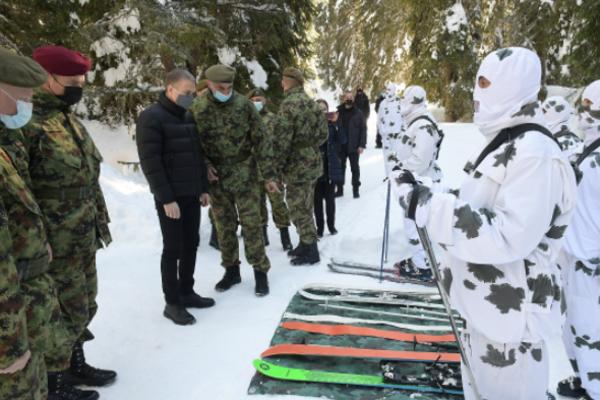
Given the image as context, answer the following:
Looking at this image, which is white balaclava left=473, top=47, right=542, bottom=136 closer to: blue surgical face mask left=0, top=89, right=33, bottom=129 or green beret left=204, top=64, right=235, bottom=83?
blue surgical face mask left=0, top=89, right=33, bottom=129

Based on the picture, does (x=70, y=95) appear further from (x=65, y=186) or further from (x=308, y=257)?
(x=308, y=257)

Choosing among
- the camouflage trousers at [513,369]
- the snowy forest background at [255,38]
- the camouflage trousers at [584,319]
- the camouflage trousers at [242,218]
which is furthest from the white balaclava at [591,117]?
the snowy forest background at [255,38]

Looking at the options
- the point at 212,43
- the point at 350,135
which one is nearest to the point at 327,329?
the point at 350,135

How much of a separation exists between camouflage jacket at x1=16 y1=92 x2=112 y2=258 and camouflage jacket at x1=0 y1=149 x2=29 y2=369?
913 millimetres

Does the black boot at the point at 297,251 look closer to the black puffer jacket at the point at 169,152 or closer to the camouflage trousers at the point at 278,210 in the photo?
the camouflage trousers at the point at 278,210

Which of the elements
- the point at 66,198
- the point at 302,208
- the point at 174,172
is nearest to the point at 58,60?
the point at 66,198

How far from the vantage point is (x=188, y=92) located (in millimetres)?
3596

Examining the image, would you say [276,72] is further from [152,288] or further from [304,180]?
[152,288]

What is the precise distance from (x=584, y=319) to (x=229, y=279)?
10.5 ft

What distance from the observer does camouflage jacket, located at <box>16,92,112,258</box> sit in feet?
8.13

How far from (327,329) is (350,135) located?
563 centimetres

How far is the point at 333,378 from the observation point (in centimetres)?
289

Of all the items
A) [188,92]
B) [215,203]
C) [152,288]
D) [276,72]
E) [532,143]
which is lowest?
[152,288]

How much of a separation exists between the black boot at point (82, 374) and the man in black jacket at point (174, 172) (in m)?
0.86
